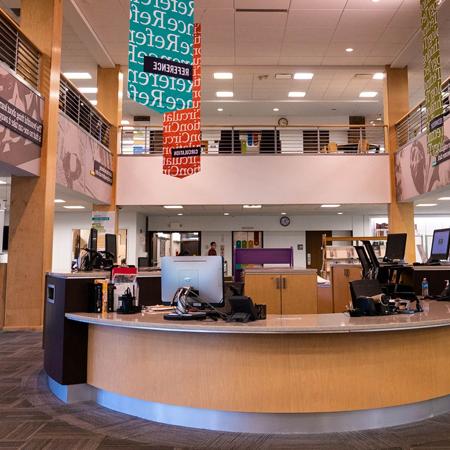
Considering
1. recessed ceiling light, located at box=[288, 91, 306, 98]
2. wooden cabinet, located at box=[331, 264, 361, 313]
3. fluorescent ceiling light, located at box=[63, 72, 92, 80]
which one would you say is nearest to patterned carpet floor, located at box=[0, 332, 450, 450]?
wooden cabinet, located at box=[331, 264, 361, 313]

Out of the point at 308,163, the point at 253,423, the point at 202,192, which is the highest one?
the point at 308,163

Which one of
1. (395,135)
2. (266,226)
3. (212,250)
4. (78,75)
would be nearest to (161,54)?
(395,135)

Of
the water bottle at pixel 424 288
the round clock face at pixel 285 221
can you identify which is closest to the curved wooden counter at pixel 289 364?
the water bottle at pixel 424 288

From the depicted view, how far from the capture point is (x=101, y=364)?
3.49 meters

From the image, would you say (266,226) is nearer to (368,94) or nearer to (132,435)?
(368,94)

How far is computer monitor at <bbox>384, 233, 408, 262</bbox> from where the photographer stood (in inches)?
228

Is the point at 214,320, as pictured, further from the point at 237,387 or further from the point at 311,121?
the point at 311,121

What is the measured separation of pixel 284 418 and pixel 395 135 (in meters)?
9.65

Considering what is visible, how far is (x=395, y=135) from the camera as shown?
36.1ft

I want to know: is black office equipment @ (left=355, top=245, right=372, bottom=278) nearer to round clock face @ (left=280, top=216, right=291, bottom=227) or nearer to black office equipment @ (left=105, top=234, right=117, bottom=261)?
black office equipment @ (left=105, top=234, right=117, bottom=261)

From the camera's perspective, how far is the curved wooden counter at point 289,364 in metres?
2.93

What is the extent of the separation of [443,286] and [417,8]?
6.08 meters

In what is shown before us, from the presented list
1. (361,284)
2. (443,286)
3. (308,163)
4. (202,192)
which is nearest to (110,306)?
(361,284)

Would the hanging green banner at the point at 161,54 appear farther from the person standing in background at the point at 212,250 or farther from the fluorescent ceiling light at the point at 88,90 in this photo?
the fluorescent ceiling light at the point at 88,90
